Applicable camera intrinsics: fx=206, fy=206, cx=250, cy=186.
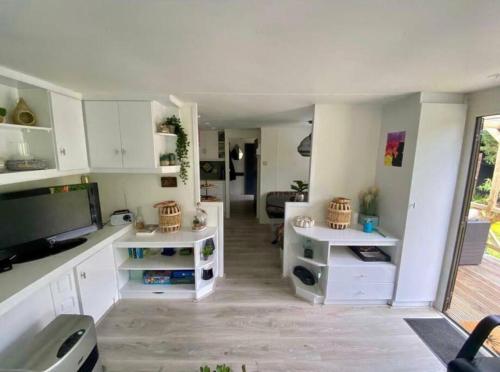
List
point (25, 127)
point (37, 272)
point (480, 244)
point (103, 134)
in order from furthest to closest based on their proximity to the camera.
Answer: point (480, 244) → point (103, 134) → point (25, 127) → point (37, 272)

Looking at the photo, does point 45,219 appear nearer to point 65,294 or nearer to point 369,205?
point 65,294

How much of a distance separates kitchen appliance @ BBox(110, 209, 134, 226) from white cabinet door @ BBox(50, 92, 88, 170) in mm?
650

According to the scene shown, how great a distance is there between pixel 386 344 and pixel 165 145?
9.74 feet

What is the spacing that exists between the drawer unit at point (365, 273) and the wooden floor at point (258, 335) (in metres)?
0.33

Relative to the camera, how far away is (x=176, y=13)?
83 centimetres

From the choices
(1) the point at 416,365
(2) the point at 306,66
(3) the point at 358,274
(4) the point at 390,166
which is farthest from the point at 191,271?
(4) the point at 390,166

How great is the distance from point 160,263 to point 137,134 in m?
1.48

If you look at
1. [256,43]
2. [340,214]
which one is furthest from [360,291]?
[256,43]

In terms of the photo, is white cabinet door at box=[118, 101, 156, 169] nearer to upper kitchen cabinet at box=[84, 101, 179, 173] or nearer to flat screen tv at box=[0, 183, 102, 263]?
upper kitchen cabinet at box=[84, 101, 179, 173]

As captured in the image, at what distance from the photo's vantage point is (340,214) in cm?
239

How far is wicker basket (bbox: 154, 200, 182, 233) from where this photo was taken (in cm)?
242

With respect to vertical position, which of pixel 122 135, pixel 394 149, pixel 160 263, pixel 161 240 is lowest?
pixel 160 263

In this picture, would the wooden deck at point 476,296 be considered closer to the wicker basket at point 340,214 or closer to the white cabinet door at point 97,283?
the wicker basket at point 340,214

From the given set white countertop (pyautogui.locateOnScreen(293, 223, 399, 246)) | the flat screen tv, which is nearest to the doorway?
white countertop (pyautogui.locateOnScreen(293, 223, 399, 246))
